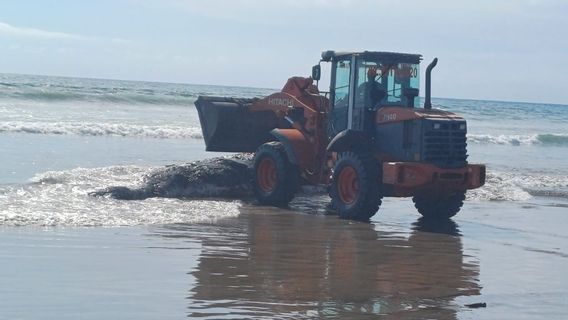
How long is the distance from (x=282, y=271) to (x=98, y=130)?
2267 cm

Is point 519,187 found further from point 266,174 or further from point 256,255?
point 256,255

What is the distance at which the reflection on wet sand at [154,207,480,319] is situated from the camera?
8437 millimetres

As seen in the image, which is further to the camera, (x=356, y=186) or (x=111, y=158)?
(x=111, y=158)

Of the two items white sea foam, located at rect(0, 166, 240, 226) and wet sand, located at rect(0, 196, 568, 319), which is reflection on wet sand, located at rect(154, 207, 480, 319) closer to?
wet sand, located at rect(0, 196, 568, 319)

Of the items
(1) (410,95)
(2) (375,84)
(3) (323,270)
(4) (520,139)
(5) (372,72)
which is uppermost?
(5) (372,72)

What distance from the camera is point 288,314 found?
26.5 feet

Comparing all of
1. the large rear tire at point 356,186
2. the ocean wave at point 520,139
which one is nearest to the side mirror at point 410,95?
the large rear tire at point 356,186

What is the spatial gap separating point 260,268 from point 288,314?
6.72ft

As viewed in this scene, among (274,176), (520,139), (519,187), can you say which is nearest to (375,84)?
(274,176)

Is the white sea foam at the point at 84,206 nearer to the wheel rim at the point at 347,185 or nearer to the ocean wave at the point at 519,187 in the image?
the wheel rim at the point at 347,185

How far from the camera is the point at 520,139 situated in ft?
141

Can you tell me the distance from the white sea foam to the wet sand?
0.48 m

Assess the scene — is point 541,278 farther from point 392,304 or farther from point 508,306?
point 392,304

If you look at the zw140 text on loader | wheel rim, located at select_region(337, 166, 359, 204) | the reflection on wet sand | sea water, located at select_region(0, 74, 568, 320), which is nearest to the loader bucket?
the zw140 text on loader
